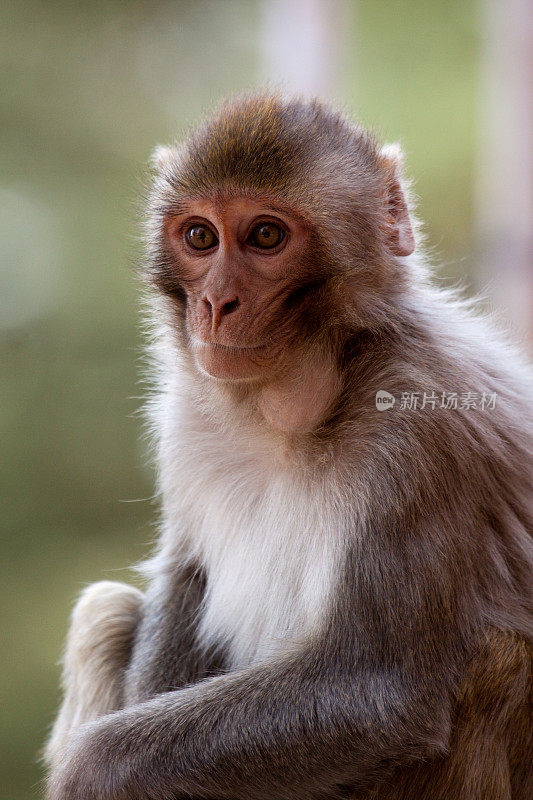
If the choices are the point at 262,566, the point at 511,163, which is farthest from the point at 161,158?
the point at 511,163

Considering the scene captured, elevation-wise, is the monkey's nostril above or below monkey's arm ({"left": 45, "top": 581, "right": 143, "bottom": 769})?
above

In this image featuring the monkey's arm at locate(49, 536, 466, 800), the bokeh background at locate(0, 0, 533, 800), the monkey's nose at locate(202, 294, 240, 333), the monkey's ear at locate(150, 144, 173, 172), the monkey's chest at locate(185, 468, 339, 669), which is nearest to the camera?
the monkey's arm at locate(49, 536, 466, 800)

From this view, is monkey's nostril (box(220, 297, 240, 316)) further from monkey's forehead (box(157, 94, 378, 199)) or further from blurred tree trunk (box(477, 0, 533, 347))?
blurred tree trunk (box(477, 0, 533, 347))

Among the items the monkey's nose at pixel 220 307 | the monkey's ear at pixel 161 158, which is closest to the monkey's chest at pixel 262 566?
the monkey's nose at pixel 220 307

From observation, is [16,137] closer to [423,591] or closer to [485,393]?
[485,393]

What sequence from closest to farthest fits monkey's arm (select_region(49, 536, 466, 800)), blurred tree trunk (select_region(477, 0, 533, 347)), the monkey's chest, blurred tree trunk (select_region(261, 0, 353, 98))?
monkey's arm (select_region(49, 536, 466, 800))
the monkey's chest
blurred tree trunk (select_region(477, 0, 533, 347))
blurred tree trunk (select_region(261, 0, 353, 98))

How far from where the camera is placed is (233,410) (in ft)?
10.6

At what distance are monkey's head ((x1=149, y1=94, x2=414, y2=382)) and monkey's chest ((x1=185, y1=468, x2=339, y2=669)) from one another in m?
0.46

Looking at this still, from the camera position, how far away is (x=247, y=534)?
10.8ft

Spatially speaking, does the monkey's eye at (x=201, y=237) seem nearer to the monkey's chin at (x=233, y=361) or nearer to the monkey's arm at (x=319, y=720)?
the monkey's chin at (x=233, y=361)

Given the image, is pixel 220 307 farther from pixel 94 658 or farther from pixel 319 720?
pixel 94 658

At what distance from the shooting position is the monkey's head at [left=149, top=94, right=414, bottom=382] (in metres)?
2.90

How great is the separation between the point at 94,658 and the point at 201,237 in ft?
5.58

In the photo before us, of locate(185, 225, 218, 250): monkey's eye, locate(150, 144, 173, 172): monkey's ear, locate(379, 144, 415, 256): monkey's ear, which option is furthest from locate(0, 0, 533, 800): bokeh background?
locate(185, 225, 218, 250): monkey's eye
